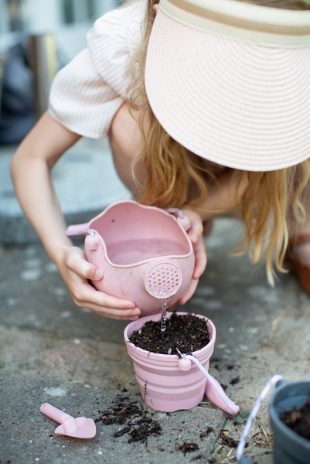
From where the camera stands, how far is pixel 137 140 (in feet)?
4.80

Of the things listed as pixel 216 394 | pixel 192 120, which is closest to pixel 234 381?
pixel 216 394

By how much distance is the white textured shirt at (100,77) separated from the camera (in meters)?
1.44

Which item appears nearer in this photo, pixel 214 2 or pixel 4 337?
pixel 214 2

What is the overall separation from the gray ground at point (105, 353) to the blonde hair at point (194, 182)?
208 millimetres

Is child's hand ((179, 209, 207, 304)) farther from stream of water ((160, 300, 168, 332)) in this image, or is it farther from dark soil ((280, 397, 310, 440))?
dark soil ((280, 397, 310, 440))

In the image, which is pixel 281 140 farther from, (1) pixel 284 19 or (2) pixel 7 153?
(2) pixel 7 153

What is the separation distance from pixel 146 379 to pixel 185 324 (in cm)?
15

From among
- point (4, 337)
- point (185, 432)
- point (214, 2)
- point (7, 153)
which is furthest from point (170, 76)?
point (7, 153)

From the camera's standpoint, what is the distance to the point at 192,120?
44.7 inches

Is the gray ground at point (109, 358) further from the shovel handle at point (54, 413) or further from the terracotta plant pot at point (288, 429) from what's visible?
the terracotta plant pot at point (288, 429)

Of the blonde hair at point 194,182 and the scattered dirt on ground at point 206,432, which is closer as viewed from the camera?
the scattered dirt on ground at point 206,432

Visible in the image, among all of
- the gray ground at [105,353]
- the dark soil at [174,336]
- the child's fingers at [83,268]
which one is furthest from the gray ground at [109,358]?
the child's fingers at [83,268]

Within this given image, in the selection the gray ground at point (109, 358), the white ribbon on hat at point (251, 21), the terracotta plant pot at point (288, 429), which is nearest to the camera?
the terracotta plant pot at point (288, 429)

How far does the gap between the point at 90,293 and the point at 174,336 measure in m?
0.19
